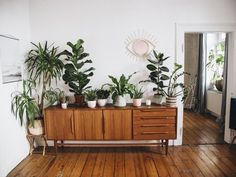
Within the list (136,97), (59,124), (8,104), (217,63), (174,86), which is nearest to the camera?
(8,104)

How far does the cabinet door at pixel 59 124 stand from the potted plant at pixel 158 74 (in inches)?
58.1

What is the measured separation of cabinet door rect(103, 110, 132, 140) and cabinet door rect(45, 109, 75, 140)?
22.4 inches

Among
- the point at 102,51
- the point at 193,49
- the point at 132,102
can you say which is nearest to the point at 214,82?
the point at 193,49

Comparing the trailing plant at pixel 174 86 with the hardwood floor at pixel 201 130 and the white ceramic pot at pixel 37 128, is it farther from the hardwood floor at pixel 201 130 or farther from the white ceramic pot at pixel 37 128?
the white ceramic pot at pixel 37 128

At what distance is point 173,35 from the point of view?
146 inches

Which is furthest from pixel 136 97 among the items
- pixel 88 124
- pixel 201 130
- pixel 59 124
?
pixel 201 130

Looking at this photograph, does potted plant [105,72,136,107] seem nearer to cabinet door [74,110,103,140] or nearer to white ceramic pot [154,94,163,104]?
cabinet door [74,110,103,140]

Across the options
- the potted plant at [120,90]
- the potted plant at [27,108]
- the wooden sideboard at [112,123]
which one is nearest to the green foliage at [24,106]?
the potted plant at [27,108]

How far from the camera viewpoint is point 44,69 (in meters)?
3.49

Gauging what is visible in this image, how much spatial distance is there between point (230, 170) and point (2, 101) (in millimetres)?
3313

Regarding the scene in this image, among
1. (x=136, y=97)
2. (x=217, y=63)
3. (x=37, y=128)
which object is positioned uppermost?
(x=217, y=63)

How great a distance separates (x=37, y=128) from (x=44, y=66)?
1041mm

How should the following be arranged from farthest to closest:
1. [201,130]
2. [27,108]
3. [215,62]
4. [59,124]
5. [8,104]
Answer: [215,62]
[201,130]
[59,124]
[27,108]
[8,104]

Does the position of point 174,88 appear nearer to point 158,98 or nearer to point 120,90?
point 158,98
